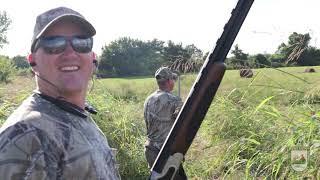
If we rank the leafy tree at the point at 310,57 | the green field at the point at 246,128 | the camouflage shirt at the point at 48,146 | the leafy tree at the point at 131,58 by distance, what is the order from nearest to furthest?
the camouflage shirt at the point at 48,146 → the green field at the point at 246,128 → the leafy tree at the point at 310,57 → the leafy tree at the point at 131,58

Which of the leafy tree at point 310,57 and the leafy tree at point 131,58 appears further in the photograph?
the leafy tree at point 131,58

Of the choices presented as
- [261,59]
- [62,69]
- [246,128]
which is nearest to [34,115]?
[62,69]

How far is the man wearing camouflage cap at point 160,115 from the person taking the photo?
6871 millimetres

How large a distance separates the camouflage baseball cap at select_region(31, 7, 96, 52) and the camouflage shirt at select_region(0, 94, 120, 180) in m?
0.27

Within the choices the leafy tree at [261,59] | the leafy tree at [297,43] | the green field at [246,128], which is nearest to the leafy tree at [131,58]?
the green field at [246,128]

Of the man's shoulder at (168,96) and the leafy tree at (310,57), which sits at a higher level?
the leafy tree at (310,57)

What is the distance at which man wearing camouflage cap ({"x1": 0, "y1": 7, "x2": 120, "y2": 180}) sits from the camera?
5.98ft

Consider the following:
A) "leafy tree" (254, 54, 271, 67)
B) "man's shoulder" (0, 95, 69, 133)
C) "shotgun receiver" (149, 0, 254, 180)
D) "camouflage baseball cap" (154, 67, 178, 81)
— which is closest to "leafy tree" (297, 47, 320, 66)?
A: "leafy tree" (254, 54, 271, 67)

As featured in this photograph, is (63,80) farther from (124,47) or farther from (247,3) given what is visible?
(124,47)

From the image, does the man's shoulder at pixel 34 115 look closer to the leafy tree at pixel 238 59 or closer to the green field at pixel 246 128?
the green field at pixel 246 128

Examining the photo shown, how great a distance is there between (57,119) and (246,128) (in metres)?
5.33

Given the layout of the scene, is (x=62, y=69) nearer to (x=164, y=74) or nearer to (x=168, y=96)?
(x=168, y=96)

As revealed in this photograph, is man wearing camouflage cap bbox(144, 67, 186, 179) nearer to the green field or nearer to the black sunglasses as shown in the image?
the green field

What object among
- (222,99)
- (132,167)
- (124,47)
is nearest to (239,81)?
(222,99)
